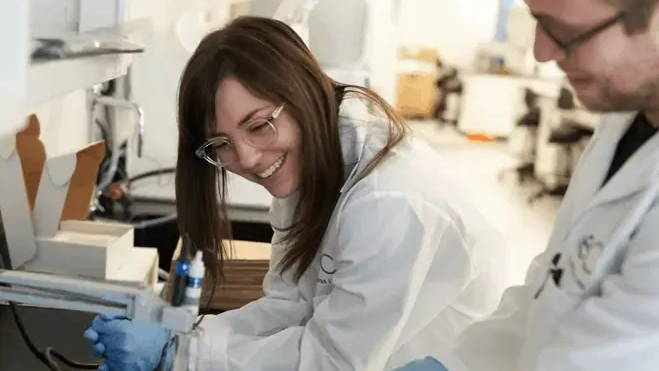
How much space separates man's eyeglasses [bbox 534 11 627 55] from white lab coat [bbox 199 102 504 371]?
1.61 feet

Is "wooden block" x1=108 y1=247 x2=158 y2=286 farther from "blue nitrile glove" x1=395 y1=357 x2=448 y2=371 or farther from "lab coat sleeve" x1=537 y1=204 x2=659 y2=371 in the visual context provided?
"lab coat sleeve" x1=537 y1=204 x2=659 y2=371

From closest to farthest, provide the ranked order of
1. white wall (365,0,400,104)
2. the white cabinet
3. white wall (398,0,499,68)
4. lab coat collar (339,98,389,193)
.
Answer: the white cabinet < lab coat collar (339,98,389,193) < white wall (365,0,400,104) < white wall (398,0,499,68)

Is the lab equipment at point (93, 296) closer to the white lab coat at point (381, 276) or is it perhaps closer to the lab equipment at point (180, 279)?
the lab equipment at point (180, 279)

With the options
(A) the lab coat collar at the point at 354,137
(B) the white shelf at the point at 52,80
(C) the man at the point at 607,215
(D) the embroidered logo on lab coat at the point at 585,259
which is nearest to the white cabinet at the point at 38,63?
(B) the white shelf at the point at 52,80

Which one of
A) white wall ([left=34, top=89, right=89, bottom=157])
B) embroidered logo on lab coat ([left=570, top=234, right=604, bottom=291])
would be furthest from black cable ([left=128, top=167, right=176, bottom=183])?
embroidered logo on lab coat ([left=570, top=234, right=604, bottom=291])

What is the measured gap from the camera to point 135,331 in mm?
1341

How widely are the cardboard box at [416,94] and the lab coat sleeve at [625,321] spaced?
6.76m

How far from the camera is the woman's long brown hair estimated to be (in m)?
1.28

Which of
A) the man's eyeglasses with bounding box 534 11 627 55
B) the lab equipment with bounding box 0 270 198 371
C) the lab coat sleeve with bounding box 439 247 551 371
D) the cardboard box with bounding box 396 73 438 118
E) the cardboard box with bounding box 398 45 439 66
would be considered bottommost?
the cardboard box with bounding box 396 73 438 118

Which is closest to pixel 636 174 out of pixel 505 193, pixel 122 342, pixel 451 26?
pixel 122 342

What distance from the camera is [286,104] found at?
4.20 ft

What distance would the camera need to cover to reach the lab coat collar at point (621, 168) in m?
0.91

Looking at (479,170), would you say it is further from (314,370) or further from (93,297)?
(93,297)

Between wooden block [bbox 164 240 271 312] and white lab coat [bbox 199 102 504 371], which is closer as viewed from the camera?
white lab coat [bbox 199 102 504 371]
